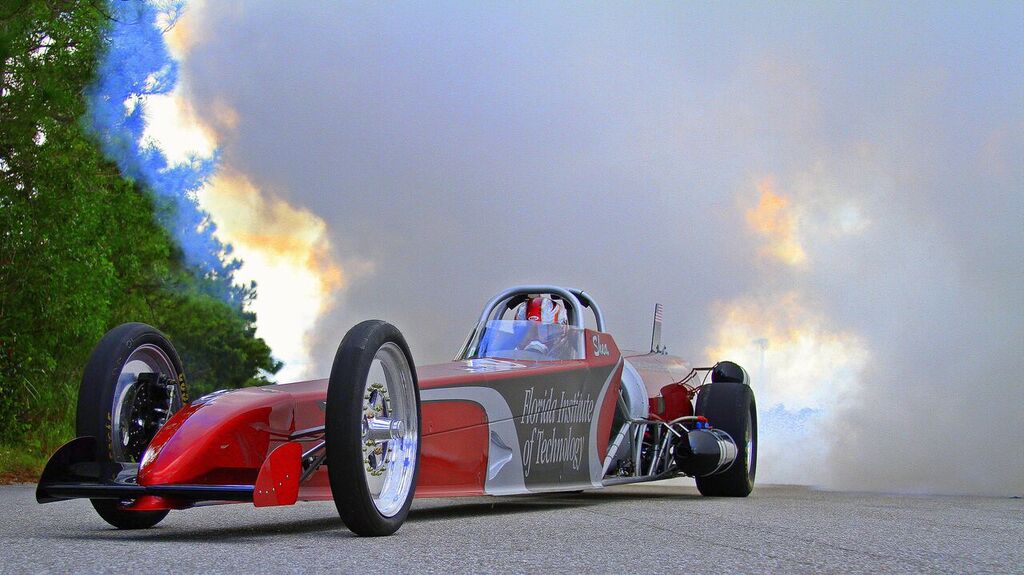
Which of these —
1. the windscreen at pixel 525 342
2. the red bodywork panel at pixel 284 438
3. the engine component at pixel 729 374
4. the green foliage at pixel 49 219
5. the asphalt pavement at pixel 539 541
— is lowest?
the asphalt pavement at pixel 539 541

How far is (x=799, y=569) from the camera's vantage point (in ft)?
15.8

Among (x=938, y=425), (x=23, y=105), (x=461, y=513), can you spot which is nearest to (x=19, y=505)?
(x=461, y=513)

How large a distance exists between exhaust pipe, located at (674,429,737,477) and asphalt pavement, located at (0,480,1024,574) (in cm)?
140

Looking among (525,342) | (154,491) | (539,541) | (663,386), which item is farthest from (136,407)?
(663,386)

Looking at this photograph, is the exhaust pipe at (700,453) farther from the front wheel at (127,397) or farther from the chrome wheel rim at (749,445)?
the front wheel at (127,397)

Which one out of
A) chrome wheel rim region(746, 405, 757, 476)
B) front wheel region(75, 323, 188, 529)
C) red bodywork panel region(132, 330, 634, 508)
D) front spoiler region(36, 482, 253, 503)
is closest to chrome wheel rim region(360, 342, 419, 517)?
red bodywork panel region(132, 330, 634, 508)

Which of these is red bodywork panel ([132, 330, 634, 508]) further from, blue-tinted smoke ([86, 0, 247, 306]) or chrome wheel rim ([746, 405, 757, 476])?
blue-tinted smoke ([86, 0, 247, 306])

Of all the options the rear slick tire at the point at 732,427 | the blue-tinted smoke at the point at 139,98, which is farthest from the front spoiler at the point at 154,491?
the blue-tinted smoke at the point at 139,98

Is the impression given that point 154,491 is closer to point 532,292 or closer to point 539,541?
point 539,541

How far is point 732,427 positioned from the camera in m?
11.4

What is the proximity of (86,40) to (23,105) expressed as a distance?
1.26m

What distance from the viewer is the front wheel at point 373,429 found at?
5.63 metres

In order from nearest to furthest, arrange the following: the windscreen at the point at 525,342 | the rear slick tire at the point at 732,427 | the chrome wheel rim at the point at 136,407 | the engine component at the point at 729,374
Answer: the chrome wheel rim at the point at 136,407 < the windscreen at the point at 525,342 < the rear slick tire at the point at 732,427 < the engine component at the point at 729,374

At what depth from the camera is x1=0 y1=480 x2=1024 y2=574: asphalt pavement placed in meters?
4.79
